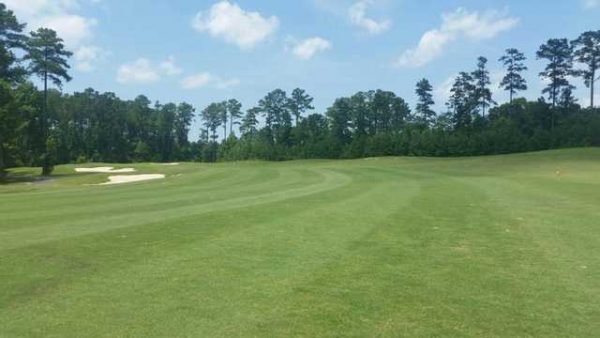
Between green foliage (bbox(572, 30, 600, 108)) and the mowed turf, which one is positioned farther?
green foliage (bbox(572, 30, 600, 108))

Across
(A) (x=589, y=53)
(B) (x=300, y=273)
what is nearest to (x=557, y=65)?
(A) (x=589, y=53)

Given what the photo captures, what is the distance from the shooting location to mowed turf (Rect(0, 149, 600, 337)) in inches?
248

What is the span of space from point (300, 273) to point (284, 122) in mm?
130679

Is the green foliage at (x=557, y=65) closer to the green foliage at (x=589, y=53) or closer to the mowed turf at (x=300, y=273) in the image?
the green foliage at (x=589, y=53)

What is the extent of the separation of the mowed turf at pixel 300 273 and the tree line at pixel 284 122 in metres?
42.9

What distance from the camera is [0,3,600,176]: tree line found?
67.4m

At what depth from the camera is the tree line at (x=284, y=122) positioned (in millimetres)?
67438

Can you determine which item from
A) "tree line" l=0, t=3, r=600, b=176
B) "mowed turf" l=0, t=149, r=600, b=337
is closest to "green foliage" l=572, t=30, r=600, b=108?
"tree line" l=0, t=3, r=600, b=176

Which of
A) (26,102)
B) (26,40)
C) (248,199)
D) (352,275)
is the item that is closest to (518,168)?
(248,199)

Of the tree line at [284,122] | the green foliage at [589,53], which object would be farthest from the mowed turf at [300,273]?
the green foliage at [589,53]

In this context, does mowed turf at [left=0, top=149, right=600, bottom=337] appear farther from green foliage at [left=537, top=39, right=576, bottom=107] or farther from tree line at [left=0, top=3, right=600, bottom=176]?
green foliage at [left=537, top=39, right=576, bottom=107]

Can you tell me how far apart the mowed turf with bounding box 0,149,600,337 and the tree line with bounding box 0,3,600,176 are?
1689 inches

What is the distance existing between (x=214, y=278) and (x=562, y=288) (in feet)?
14.8

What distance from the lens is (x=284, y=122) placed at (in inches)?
5453
